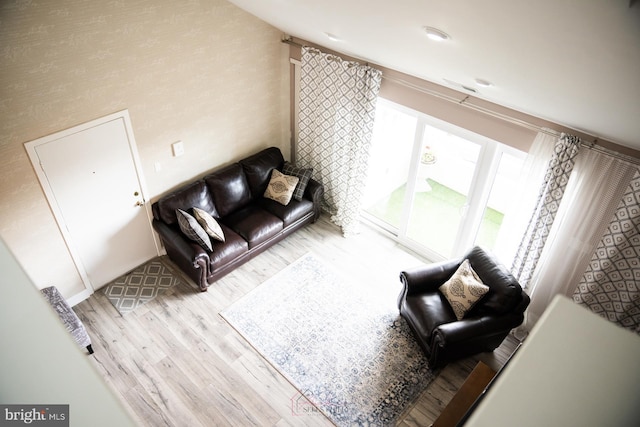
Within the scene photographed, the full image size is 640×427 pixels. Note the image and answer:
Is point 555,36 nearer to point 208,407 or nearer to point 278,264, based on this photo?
point 208,407

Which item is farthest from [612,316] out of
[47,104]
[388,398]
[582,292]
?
[47,104]

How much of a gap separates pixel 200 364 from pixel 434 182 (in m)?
4.48

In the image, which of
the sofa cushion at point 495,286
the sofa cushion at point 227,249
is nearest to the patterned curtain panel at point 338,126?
the sofa cushion at point 227,249

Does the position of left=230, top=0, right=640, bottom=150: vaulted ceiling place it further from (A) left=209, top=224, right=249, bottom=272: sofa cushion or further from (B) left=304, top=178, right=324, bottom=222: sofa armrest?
(A) left=209, top=224, right=249, bottom=272: sofa cushion

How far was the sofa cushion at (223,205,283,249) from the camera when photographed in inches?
201

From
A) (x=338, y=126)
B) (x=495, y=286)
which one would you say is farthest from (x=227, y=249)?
(x=495, y=286)

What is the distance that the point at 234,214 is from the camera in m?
5.44

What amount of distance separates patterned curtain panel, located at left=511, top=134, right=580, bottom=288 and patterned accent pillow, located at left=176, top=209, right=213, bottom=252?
3.25m

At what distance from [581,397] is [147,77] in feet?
15.0

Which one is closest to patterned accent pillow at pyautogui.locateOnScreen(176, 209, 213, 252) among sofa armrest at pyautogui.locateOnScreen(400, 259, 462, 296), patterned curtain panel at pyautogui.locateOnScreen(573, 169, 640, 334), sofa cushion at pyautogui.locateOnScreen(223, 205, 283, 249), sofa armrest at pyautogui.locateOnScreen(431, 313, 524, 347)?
sofa cushion at pyautogui.locateOnScreen(223, 205, 283, 249)

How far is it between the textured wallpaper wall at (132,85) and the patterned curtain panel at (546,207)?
11.4ft

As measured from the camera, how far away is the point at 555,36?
177cm

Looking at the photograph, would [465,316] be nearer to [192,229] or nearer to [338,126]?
[338,126]

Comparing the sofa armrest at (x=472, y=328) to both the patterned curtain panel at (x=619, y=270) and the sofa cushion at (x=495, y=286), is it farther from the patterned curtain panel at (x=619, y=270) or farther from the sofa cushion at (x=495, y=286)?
the patterned curtain panel at (x=619, y=270)
